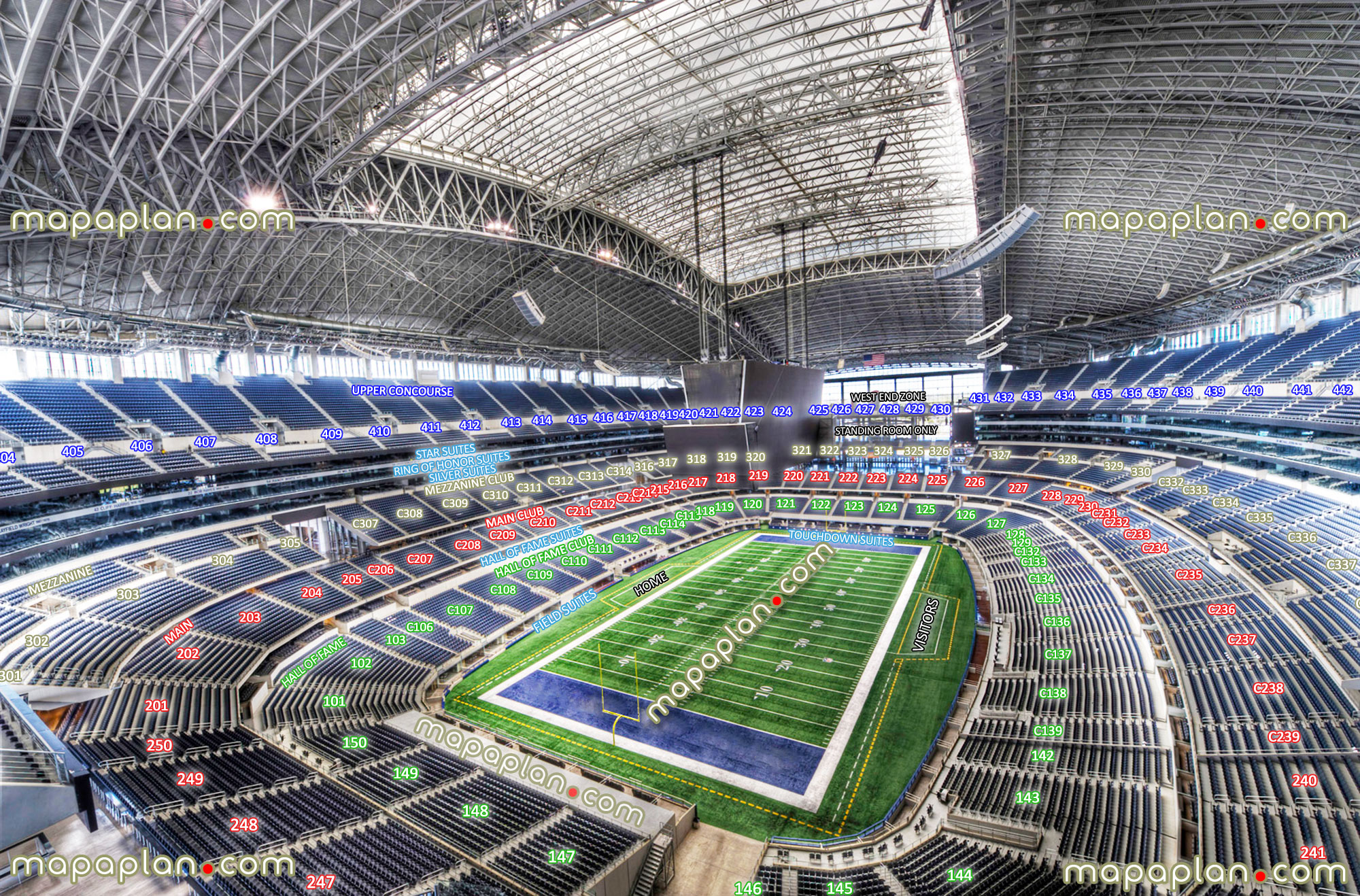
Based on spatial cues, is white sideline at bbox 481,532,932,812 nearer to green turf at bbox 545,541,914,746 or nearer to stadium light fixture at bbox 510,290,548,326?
green turf at bbox 545,541,914,746

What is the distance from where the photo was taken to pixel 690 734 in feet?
58.3

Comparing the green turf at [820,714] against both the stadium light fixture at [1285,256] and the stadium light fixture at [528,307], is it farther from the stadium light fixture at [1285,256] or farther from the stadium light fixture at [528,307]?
the stadium light fixture at [1285,256]

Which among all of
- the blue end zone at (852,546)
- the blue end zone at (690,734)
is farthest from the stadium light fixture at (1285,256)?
the blue end zone at (690,734)

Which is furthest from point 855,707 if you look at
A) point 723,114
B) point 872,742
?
point 723,114

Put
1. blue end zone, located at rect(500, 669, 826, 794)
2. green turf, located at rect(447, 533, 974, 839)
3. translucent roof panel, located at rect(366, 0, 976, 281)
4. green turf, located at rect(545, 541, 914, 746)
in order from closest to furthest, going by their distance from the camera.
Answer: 1. green turf, located at rect(447, 533, 974, 839)
2. blue end zone, located at rect(500, 669, 826, 794)
3. translucent roof panel, located at rect(366, 0, 976, 281)
4. green turf, located at rect(545, 541, 914, 746)

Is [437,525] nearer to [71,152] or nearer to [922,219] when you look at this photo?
[71,152]

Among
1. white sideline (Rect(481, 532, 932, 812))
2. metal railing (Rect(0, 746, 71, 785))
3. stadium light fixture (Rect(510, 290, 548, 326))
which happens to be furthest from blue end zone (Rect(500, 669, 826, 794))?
stadium light fixture (Rect(510, 290, 548, 326))

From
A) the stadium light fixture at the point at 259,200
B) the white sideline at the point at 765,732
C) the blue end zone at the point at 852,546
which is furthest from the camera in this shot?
the blue end zone at the point at 852,546

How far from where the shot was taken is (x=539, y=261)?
31.8 meters

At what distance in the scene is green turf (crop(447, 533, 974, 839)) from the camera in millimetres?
14391

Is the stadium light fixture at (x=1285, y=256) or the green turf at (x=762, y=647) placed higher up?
the stadium light fixture at (x=1285, y=256)

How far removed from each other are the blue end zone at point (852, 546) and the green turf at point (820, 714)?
20.9 ft

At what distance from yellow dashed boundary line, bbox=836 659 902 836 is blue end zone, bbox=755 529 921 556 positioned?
16498 mm

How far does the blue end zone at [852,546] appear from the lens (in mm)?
36969
